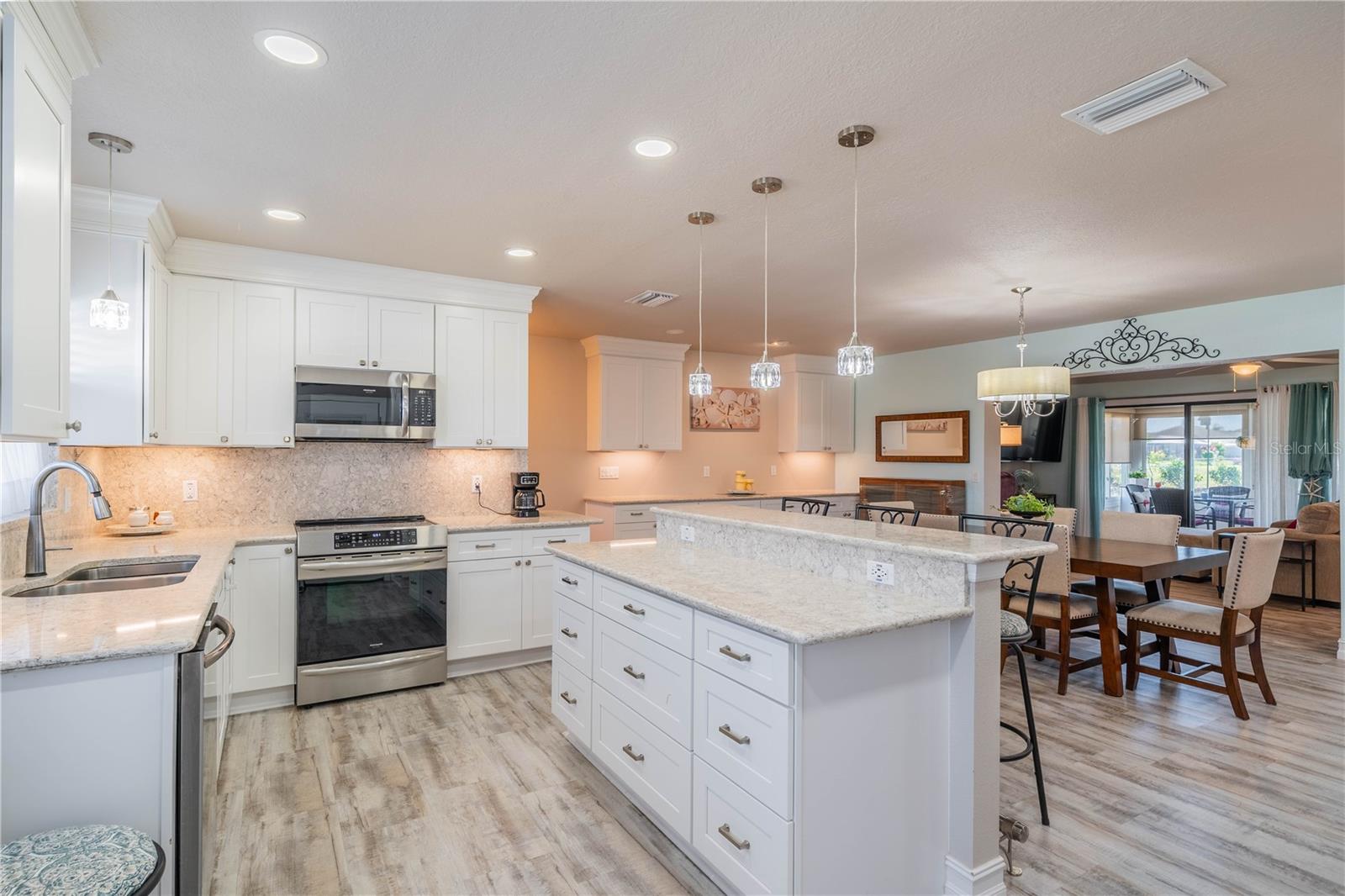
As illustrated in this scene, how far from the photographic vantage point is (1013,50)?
6.11 feet

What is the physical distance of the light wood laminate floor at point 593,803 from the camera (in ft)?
7.15

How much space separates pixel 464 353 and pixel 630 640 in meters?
2.56

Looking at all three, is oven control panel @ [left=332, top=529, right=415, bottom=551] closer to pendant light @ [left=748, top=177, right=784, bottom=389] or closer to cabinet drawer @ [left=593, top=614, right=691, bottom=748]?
cabinet drawer @ [left=593, top=614, right=691, bottom=748]

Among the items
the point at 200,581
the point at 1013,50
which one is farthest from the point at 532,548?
the point at 1013,50

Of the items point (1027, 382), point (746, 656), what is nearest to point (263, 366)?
point (746, 656)

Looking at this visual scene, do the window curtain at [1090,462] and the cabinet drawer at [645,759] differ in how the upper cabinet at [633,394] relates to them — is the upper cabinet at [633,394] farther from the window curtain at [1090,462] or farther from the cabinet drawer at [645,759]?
the window curtain at [1090,462]

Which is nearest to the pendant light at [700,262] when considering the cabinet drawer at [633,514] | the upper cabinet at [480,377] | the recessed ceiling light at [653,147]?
the recessed ceiling light at [653,147]

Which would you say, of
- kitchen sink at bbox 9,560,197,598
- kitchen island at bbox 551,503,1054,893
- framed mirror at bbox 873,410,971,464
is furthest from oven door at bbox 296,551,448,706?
framed mirror at bbox 873,410,971,464

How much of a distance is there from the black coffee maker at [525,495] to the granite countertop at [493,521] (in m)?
0.08

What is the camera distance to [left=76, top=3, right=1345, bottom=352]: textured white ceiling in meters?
1.78

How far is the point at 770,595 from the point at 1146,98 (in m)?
1.94

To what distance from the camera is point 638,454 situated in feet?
21.8

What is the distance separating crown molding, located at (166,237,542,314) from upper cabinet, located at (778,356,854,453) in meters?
3.62

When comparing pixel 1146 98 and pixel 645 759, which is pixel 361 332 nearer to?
pixel 645 759
